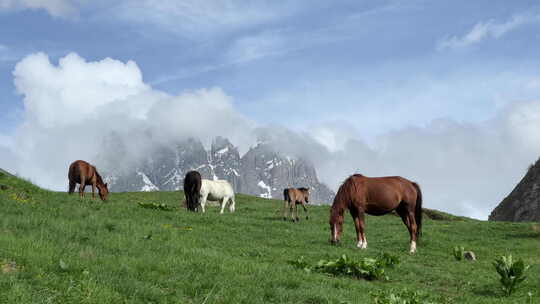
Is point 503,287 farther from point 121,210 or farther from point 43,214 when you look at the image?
point 121,210

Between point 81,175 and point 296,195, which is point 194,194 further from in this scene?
point 81,175

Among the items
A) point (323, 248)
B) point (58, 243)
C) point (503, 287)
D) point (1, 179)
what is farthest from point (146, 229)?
point (1, 179)

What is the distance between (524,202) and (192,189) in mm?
33985

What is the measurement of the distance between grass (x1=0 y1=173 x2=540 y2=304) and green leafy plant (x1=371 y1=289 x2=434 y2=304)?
0.96ft

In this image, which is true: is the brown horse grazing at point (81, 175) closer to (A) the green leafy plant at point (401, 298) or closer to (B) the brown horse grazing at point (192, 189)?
(B) the brown horse grazing at point (192, 189)

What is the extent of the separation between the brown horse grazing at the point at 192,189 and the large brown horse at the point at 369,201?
12.4 metres

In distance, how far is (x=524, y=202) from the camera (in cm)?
4759

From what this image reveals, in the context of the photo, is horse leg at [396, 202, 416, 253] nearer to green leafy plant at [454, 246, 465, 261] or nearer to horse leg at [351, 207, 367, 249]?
green leafy plant at [454, 246, 465, 261]

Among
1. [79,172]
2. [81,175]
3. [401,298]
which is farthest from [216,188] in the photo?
[401,298]

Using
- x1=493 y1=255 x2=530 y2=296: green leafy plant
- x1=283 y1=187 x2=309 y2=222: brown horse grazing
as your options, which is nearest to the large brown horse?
x1=493 y1=255 x2=530 y2=296: green leafy plant

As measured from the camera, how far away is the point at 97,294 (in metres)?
8.09

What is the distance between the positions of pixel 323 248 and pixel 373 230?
36.1ft

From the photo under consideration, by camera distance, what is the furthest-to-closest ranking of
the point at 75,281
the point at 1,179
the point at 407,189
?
the point at 1,179 → the point at 407,189 → the point at 75,281

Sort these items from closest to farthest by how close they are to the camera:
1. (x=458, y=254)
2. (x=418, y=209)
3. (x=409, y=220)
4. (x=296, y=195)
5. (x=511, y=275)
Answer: (x=511, y=275) < (x=458, y=254) < (x=409, y=220) < (x=418, y=209) < (x=296, y=195)
